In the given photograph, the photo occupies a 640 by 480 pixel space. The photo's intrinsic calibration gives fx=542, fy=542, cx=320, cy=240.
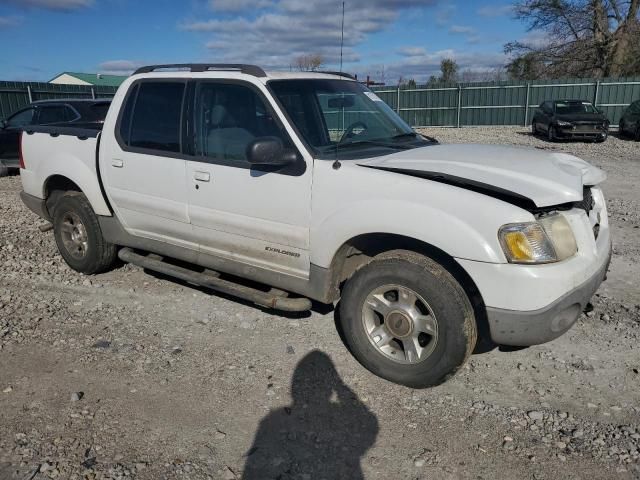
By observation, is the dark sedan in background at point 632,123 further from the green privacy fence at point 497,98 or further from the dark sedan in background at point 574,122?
the green privacy fence at point 497,98

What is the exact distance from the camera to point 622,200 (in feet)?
30.3

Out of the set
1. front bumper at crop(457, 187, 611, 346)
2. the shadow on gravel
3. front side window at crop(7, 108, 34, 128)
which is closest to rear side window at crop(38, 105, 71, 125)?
front side window at crop(7, 108, 34, 128)

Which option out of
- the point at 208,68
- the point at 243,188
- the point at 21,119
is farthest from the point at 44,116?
the point at 243,188

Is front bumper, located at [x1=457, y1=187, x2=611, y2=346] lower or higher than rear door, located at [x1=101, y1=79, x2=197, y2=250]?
lower

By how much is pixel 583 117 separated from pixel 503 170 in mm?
18966

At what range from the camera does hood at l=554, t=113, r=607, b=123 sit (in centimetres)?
1981

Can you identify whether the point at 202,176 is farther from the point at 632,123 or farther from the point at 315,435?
the point at 632,123

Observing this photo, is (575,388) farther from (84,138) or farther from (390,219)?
(84,138)

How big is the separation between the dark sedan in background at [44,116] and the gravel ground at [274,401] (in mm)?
6770

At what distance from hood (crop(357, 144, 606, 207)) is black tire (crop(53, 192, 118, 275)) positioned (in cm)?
314

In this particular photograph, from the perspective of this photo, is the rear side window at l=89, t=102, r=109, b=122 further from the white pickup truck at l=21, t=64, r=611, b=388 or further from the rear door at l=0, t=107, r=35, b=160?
the white pickup truck at l=21, t=64, r=611, b=388

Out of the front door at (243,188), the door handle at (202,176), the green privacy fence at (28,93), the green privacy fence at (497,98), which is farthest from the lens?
the green privacy fence at (497,98)

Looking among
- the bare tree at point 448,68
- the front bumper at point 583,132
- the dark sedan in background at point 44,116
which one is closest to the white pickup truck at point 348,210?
the dark sedan in background at point 44,116

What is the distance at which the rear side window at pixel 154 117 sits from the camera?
15.0 feet
